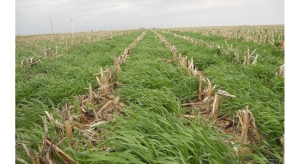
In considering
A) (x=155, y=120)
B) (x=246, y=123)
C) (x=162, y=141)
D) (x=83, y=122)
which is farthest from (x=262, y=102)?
(x=83, y=122)

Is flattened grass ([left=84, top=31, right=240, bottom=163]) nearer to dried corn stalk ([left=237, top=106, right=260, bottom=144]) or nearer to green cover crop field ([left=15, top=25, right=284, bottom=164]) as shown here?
green cover crop field ([left=15, top=25, right=284, bottom=164])

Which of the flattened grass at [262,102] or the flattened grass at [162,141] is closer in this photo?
the flattened grass at [162,141]

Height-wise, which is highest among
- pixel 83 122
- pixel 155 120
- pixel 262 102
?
pixel 262 102

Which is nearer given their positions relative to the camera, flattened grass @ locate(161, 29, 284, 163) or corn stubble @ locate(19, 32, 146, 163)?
corn stubble @ locate(19, 32, 146, 163)

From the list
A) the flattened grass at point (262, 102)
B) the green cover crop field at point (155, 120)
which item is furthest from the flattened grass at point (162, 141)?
the flattened grass at point (262, 102)

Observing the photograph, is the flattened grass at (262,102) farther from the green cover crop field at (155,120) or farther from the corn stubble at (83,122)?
the corn stubble at (83,122)

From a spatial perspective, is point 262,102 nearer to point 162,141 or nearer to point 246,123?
point 246,123

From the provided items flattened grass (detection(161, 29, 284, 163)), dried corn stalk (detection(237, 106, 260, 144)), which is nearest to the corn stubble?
dried corn stalk (detection(237, 106, 260, 144))

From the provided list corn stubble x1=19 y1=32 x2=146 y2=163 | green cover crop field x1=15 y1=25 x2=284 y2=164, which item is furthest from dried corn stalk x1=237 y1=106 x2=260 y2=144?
corn stubble x1=19 y1=32 x2=146 y2=163

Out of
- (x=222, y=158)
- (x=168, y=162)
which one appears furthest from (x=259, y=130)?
(x=168, y=162)

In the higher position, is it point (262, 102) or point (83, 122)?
point (262, 102)
